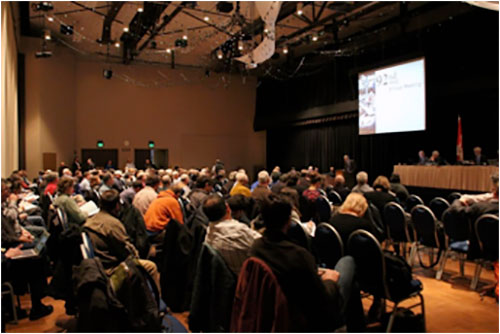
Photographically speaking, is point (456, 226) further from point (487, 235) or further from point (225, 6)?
point (225, 6)

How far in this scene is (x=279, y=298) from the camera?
204cm

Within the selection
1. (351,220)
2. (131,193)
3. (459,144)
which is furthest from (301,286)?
(459,144)

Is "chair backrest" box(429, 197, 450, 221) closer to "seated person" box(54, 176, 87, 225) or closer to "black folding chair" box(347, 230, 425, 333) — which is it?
"black folding chair" box(347, 230, 425, 333)

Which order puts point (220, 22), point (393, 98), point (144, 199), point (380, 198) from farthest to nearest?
point (220, 22) < point (393, 98) < point (380, 198) < point (144, 199)

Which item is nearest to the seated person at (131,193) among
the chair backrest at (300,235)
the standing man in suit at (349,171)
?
the chair backrest at (300,235)

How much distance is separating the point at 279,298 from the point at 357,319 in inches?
42.6

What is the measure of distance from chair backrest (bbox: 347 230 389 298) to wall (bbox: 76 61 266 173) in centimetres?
1718

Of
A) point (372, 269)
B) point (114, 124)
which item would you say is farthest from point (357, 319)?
point (114, 124)

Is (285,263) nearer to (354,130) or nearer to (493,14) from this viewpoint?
(493,14)

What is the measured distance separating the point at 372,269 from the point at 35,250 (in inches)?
133

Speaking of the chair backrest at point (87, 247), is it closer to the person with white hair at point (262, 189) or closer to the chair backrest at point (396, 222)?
the person with white hair at point (262, 189)

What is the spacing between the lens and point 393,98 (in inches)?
472

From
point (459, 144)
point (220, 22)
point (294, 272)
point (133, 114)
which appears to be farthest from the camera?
point (133, 114)

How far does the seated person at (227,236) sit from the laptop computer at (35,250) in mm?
1874
